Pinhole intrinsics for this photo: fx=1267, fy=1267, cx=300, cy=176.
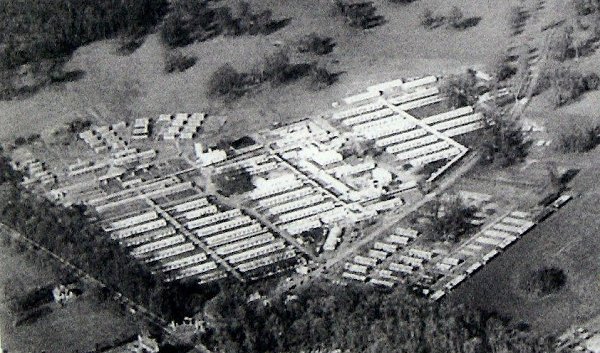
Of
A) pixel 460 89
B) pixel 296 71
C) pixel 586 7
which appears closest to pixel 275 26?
pixel 296 71

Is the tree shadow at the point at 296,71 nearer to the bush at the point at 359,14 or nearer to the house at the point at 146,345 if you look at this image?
the bush at the point at 359,14

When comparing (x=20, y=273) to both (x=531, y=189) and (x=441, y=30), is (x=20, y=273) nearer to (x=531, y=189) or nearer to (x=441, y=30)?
(x=531, y=189)

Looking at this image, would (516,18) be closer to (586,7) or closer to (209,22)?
(586,7)

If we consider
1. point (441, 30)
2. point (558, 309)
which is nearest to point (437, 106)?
point (441, 30)

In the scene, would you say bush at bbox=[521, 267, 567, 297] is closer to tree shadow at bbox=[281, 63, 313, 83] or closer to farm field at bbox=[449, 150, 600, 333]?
farm field at bbox=[449, 150, 600, 333]

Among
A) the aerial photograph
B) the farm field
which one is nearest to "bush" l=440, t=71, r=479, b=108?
the aerial photograph

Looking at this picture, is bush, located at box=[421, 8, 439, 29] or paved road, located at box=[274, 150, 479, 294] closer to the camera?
paved road, located at box=[274, 150, 479, 294]
